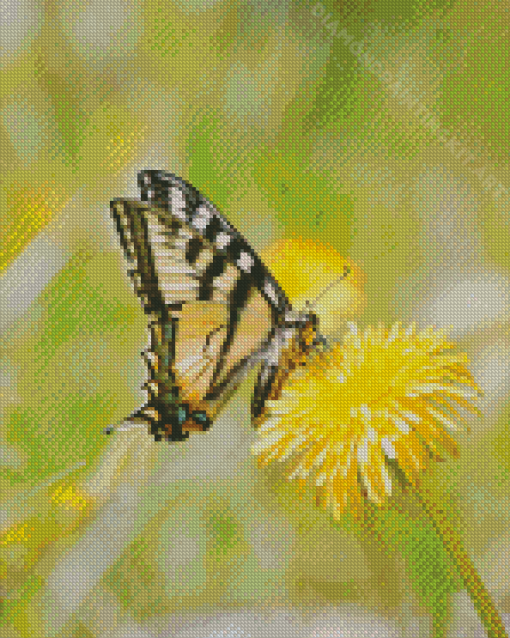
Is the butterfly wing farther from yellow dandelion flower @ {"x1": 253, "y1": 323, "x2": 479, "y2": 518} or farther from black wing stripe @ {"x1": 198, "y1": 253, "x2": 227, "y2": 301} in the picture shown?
yellow dandelion flower @ {"x1": 253, "y1": 323, "x2": 479, "y2": 518}

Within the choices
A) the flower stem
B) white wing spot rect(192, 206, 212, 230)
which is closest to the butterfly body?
white wing spot rect(192, 206, 212, 230)

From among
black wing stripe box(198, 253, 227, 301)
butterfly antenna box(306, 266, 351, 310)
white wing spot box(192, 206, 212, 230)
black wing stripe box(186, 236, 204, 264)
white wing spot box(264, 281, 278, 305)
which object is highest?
white wing spot box(192, 206, 212, 230)

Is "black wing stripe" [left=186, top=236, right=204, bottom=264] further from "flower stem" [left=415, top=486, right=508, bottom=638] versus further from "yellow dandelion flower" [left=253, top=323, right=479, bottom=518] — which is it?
"flower stem" [left=415, top=486, right=508, bottom=638]

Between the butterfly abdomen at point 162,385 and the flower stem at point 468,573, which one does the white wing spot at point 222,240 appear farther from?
the flower stem at point 468,573

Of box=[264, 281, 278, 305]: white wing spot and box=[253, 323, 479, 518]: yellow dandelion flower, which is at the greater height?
box=[264, 281, 278, 305]: white wing spot

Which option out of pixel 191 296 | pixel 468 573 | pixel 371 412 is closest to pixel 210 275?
pixel 191 296

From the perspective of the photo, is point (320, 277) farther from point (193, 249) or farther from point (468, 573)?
point (468, 573)

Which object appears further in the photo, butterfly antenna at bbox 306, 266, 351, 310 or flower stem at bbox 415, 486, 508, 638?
butterfly antenna at bbox 306, 266, 351, 310

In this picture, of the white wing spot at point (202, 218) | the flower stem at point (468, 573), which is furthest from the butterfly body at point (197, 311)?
the flower stem at point (468, 573)
